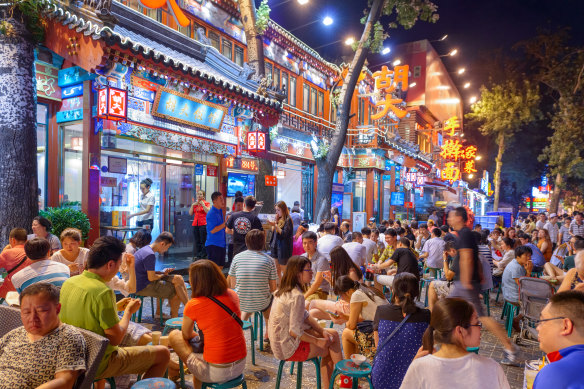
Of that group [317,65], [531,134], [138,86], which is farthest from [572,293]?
[531,134]

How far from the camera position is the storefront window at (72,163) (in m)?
9.38

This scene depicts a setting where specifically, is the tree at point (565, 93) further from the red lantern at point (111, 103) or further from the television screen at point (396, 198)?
the red lantern at point (111, 103)

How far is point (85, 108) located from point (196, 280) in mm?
6879

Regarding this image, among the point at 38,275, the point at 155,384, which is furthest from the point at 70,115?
the point at 155,384

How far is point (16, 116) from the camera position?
300 inches

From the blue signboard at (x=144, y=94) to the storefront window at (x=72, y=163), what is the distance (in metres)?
1.56

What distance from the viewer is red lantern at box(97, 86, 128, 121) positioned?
827cm

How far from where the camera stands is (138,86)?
9938 mm

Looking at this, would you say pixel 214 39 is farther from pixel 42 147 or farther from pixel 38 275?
pixel 38 275

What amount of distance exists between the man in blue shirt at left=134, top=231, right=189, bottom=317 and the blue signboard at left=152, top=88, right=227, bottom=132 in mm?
5423

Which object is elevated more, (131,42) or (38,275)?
(131,42)

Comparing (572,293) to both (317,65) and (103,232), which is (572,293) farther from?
(317,65)

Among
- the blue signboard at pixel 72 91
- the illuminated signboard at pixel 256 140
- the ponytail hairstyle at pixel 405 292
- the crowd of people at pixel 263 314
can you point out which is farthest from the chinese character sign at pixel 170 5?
the ponytail hairstyle at pixel 405 292

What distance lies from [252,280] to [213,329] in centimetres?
172
